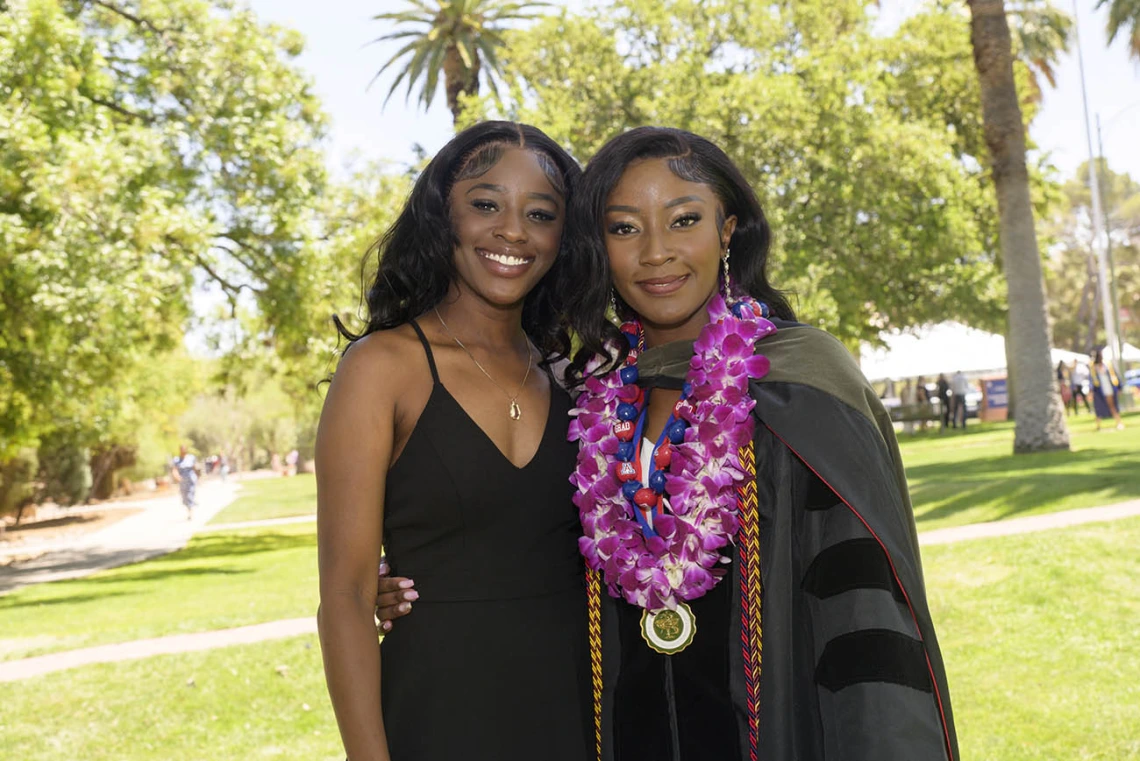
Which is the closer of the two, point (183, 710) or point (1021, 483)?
point (183, 710)

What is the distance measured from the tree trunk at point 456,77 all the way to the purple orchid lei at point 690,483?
24.3 m

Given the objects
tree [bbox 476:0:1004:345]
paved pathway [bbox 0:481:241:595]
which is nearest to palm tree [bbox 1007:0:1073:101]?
tree [bbox 476:0:1004:345]

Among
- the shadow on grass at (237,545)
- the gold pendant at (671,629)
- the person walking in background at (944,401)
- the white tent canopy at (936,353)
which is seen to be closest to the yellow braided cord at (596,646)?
the gold pendant at (671,629)

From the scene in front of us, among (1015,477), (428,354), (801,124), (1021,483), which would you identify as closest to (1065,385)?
(801,124)

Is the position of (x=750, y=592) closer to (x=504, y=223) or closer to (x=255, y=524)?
(x=504, y=223)

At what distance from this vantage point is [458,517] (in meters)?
2.79

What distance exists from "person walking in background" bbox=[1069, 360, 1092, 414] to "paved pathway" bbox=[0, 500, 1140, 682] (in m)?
20.1

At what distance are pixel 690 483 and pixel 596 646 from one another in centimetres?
49

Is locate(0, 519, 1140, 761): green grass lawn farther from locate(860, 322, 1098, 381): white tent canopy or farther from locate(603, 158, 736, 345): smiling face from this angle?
locate(860, 322, 1098, 381): white tent canopy

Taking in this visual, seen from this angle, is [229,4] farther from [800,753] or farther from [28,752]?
[800,753]

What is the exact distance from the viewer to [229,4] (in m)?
18.6

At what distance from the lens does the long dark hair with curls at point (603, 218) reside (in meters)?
3.00

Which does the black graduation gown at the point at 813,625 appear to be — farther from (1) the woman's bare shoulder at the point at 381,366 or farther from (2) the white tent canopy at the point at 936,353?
(2) the white tent canopy at the point at 936,353

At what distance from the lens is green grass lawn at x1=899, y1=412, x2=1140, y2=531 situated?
12.2 metres
